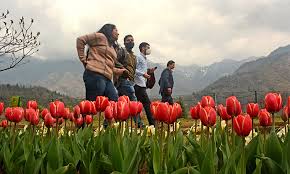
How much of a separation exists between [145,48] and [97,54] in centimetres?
313

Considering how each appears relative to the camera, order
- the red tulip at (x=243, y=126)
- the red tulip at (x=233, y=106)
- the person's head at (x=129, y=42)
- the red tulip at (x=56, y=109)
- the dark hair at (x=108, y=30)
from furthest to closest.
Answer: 1. the person's head at (x=129, y=42)
2. the dark hair at (x=108, y=30)
3. the red tulip at (x=56, y=109)
4. the red tulip at (x=233, y=106)
5. the red tulip at (x=243, y=126)

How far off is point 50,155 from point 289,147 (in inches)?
68.3

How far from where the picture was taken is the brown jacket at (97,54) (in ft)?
24.8

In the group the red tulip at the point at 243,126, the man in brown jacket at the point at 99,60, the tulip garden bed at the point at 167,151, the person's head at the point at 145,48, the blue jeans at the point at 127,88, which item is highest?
the person's head at the point at 145,48

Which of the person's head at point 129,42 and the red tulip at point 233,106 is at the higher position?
the person's head at point 129,42

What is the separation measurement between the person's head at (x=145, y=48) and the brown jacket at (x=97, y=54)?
279cm

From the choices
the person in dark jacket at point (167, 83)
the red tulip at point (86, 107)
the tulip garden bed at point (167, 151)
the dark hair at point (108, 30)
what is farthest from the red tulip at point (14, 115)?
the person in dark jacket at point (167, 83)

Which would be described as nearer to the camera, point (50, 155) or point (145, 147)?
point (50, 155)

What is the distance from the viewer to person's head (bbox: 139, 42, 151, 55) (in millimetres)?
10680

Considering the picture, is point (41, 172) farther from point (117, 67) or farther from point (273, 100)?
point (117, 67)

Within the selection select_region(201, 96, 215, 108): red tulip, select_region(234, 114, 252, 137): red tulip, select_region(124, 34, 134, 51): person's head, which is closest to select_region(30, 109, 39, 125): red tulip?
select_region(201, 96, 215, 108): red tulip

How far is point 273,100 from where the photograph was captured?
351 centimetres

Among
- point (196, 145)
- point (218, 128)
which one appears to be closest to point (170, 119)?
point (196, 145)

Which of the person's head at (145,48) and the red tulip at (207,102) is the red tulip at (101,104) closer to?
the red tulip at (207,102)
